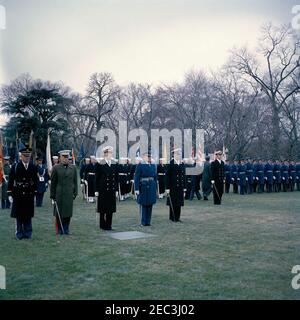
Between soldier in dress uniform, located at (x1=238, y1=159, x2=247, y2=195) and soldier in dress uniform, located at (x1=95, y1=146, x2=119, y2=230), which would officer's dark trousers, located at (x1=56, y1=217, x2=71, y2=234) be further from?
soldier in dress uniform, located at (x1=238, y1=159, x2=247, y2=195)

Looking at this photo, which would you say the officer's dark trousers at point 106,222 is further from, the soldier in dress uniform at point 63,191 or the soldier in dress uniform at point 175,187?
the soldier in dress uniform at point 175,187

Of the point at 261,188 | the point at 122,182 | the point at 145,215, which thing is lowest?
the point at 145,215

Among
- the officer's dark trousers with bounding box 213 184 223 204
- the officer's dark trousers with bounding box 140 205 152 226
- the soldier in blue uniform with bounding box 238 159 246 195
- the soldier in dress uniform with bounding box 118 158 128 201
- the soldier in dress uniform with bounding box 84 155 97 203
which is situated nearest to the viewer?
the officer's dark trousers with bounding box 140 205 152 226

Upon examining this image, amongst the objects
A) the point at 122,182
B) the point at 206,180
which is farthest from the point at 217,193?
the point at 122,182

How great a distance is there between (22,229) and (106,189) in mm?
2219

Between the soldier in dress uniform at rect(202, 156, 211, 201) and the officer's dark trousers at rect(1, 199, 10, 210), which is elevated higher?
the soldier in dress uniform at rect(202, 156, 211, 201)

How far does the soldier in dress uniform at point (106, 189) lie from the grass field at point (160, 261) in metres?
0.41

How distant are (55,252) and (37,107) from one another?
35859mm

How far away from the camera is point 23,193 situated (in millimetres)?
9000

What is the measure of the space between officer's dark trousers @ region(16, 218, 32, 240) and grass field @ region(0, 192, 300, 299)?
0.80 feet

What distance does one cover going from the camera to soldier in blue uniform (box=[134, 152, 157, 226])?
10703 mm

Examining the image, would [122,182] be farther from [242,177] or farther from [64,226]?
[64,226]

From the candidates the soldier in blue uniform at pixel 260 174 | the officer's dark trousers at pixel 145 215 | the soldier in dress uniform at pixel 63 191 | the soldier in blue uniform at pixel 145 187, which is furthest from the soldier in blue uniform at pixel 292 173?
the soldier in dress uniform at pixel 63 191

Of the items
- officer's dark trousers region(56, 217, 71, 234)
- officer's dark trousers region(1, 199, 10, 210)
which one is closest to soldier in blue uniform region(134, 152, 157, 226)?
officer's dark trousers region(56, 217, 71, 234)
